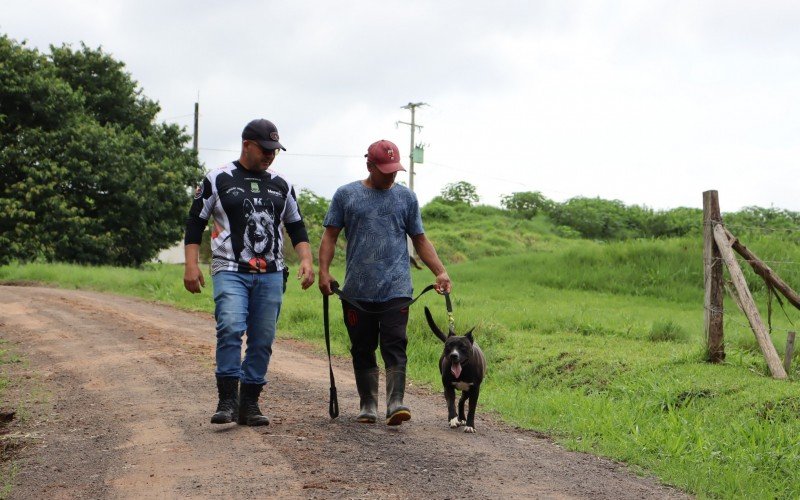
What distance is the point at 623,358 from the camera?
10.8 m

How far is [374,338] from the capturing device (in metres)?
6.89

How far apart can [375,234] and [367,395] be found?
1226 mm

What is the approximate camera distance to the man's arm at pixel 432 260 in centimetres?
680

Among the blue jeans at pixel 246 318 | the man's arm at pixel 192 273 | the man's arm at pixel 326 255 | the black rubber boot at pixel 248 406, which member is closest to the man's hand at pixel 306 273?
the blue jeans at pixel 246 318

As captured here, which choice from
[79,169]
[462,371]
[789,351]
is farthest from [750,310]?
[79,169]

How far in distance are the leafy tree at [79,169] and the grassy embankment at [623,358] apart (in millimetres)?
3721

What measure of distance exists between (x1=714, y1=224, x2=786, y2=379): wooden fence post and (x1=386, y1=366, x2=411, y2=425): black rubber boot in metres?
4.50

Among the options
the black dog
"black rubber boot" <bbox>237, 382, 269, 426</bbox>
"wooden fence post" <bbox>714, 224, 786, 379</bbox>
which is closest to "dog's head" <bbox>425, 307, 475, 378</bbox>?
the black dog

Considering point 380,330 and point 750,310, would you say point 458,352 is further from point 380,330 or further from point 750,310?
point 750,310

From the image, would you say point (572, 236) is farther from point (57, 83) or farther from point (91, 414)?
point (91, 414)

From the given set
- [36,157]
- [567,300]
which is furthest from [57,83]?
[567,300]

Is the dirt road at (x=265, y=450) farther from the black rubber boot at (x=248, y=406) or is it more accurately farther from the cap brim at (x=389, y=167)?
the cap brim at (x=389, y=167)

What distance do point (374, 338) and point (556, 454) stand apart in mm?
1575

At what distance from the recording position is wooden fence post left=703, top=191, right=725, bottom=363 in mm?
10039
